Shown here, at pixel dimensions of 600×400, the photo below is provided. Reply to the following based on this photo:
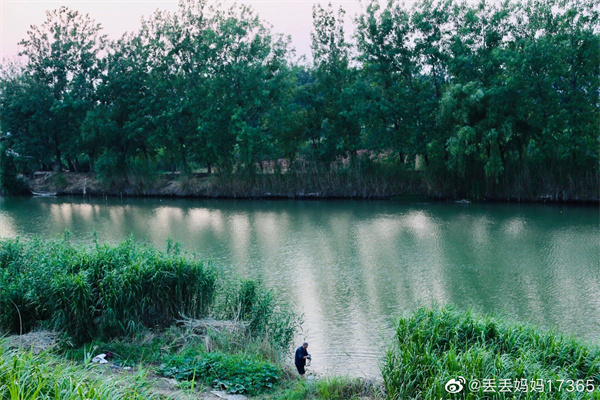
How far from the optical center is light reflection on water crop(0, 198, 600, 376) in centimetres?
897

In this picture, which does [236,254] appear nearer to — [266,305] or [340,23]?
[266,305]

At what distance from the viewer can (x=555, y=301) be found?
31.7 ft

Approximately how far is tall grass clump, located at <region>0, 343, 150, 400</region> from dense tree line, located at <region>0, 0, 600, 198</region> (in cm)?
1964

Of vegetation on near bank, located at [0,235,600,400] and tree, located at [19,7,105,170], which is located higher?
tree, located at [19,7,105,170]

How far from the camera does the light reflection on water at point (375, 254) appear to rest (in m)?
8.97

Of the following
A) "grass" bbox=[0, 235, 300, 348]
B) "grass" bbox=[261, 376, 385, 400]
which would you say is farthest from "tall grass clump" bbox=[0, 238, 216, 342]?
"grass" bbox=[261, 376, 385, 400]

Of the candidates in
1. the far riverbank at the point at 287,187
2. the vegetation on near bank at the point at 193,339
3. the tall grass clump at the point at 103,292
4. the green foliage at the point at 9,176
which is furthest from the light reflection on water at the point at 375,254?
the green foliage at the point at 9,176

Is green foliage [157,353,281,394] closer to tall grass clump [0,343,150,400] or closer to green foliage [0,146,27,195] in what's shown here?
tall grass clump [0,343,150,400]

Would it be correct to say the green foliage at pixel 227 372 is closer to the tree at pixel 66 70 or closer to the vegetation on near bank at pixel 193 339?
the vegetation on near bank at pixel 193 339

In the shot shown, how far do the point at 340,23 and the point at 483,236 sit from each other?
597 inches

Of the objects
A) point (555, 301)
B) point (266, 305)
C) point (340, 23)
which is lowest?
point (555, 301)

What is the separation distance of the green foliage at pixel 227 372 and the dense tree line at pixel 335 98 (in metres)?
17.4

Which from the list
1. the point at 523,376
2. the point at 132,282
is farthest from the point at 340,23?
the point at 523,376

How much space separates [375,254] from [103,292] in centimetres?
799
